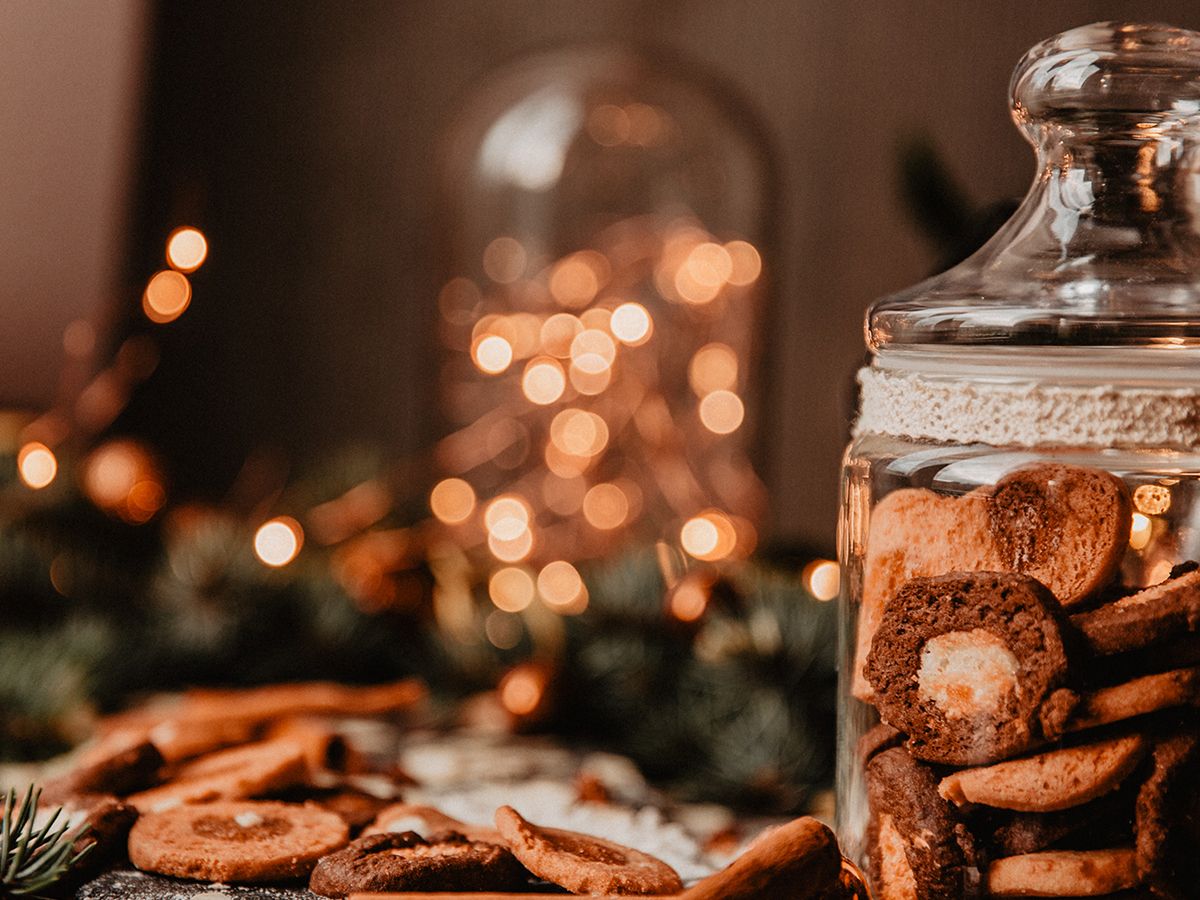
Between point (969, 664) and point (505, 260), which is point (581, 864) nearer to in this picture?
point (969, 664)

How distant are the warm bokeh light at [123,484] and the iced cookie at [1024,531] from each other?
2.62ft

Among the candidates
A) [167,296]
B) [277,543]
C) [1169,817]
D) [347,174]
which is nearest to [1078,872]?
[1169,817]

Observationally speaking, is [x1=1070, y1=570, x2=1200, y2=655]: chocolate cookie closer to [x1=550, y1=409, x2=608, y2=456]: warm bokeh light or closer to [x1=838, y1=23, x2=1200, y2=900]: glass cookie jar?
[x1=838, y1=23, x2=1200, y2=900]: glass cookie jar

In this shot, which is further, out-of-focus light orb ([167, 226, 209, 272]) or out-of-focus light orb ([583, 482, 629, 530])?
out-of-focus light orb ([583, 482, 629, 530])

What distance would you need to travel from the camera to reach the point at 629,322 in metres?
1.14

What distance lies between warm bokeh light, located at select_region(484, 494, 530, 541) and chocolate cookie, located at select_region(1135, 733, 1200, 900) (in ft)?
2.59

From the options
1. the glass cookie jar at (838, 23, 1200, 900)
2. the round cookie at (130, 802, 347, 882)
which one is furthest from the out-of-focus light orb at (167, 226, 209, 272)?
the glass cookie jar at (838, 23, 1200, 900)

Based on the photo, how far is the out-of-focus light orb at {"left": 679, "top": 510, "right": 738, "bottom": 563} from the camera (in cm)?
107

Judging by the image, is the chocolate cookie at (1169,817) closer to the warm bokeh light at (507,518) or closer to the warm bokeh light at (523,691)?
the warm bokeh light at (523,691)

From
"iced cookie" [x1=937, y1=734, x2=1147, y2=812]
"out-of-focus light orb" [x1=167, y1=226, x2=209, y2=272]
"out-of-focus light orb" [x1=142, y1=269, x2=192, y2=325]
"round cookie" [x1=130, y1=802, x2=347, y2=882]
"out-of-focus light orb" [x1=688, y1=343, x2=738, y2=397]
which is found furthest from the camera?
"out-of-focus light orb" [x1=688, y1=343, x2=738, y2=397]

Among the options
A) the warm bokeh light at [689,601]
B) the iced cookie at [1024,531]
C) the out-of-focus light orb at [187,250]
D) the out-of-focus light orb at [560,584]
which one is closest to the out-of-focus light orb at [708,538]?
the out-of-focus light orb at [560,584]

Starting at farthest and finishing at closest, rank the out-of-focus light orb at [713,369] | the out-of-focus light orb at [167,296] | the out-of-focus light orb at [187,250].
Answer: the out-of-focus light orb at [713,369], the out-of-focus light orb at [167,296], the out-of-focus light orb at [187,250]

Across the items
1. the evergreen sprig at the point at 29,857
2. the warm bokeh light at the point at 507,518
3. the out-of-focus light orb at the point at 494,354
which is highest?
the out-of-focus light orb at the point at 494,354

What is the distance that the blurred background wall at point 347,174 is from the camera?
4.16 feet
